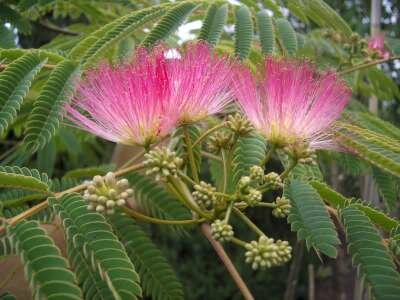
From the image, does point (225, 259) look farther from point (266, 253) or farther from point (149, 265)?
point (149, 265)

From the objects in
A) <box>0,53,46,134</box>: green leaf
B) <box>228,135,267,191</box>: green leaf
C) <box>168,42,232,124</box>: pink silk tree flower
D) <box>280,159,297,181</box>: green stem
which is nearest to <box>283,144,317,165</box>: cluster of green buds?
<box>280,159,297,181</box>: green stem

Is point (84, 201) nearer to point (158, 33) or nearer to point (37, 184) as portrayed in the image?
point (37, 184)

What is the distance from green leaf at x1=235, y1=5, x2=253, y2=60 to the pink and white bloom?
0.37 metres

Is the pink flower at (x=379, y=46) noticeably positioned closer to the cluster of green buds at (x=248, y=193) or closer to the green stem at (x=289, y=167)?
the green stem at (x=289, y=167)

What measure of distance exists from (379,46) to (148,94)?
1628 millimetres

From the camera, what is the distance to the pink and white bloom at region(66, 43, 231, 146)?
1.26m

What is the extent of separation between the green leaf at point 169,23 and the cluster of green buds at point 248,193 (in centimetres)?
58

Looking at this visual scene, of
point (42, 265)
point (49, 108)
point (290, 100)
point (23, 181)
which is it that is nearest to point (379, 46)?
point (290, 100)

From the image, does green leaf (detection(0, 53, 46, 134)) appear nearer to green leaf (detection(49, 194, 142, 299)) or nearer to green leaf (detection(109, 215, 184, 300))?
green leaf (detection(49, 194, 142, 299))

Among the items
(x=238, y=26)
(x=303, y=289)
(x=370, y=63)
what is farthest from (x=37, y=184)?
(x=303, y=289)

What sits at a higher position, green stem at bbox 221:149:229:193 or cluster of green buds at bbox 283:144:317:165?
cluster of green buds at bbox 283:144:317:165

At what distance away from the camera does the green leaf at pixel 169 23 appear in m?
1.66

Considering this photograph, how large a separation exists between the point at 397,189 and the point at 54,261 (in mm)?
1173

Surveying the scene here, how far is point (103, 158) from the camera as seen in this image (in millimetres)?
4758
